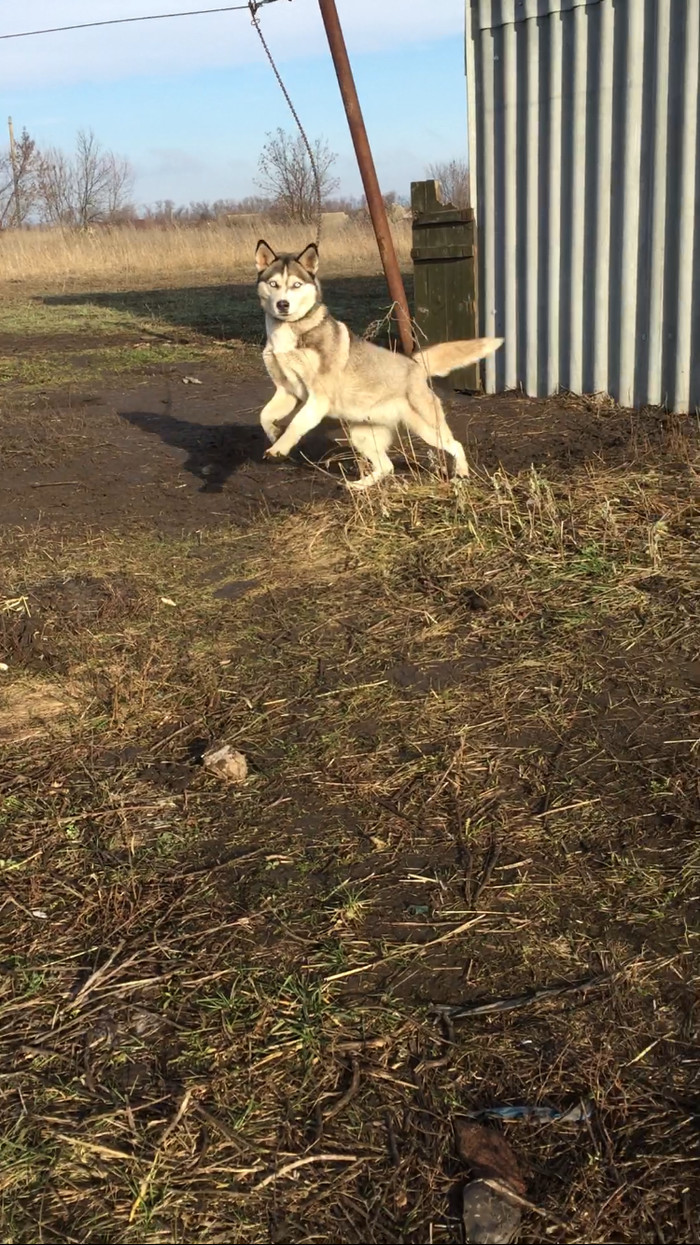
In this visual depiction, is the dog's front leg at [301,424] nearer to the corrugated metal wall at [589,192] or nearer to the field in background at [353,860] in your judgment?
the field in background at [353,860]

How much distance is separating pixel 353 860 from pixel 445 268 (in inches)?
290

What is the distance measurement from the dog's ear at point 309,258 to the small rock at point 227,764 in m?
4.17

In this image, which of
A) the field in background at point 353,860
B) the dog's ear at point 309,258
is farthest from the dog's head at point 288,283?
the field in background at point 353,860

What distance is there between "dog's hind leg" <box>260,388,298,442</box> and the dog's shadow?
0.27 m

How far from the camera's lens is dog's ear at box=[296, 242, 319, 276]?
21.7 ft

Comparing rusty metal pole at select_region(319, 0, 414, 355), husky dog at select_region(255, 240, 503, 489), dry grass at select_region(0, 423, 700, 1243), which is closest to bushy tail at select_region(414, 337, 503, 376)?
husky dog at select_region(255, 240, 503, 489)

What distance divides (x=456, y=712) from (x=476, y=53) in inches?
275

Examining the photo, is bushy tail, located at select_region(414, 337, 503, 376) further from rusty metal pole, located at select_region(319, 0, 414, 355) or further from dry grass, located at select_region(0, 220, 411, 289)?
dry grass, located at select_region(0, 220, 411, 289)

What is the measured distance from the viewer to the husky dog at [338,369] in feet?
21.6

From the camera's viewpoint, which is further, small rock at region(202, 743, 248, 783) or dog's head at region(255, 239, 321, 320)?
dog's head at region(255, 239, 321, 320)

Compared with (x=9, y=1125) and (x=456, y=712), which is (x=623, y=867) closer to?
(x=456, y=712)

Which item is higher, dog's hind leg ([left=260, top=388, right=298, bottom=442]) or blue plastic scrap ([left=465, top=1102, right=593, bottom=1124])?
dog's hind leg ([left=260, top=388, right=298, bottom=442])

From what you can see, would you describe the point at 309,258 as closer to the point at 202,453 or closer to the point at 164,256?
the point at 202,453

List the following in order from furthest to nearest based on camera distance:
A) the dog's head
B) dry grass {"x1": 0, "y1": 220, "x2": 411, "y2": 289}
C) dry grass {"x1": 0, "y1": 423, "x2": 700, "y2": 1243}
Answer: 1. dry grass {"x1": 0, "y1": 220, "x2": 411, "y2": 289}
2. the dog's head
3. dry grass {"x1": 0, "y1": 423, "x2": 700, "y2": 1243}
